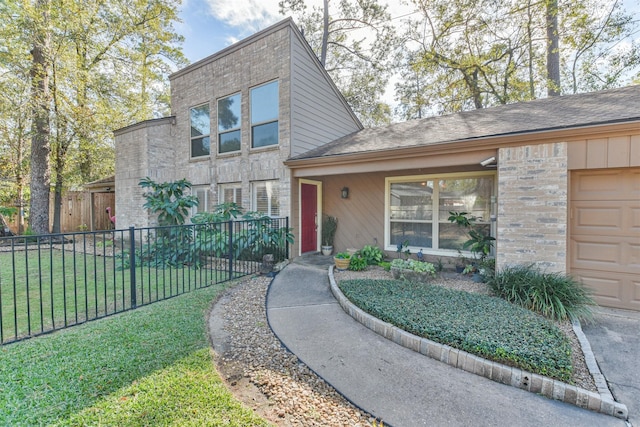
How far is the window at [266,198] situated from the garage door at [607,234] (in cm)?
618

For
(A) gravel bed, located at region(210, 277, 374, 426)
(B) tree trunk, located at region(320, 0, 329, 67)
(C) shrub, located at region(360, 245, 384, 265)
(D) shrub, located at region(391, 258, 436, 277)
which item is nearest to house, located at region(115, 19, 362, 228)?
(C) shrub, located at region(360, 245, 384, 265)

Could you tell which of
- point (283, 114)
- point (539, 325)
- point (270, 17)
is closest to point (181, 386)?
point (539, 325)

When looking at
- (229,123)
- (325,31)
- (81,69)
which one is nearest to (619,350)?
(229,123)

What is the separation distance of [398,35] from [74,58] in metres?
14.3

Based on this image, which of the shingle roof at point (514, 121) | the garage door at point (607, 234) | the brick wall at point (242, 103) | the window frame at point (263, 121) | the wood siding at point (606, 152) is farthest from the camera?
the window frame at point (263, 121)

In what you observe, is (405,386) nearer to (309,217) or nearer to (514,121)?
(514,121)

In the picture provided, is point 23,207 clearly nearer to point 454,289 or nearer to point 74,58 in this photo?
point 74,58

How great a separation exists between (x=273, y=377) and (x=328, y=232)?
5.76 metres

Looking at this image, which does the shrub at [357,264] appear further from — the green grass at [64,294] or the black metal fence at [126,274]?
the green grass at [64,294]

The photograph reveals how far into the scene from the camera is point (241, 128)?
840 centimetres

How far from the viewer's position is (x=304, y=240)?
311 inches

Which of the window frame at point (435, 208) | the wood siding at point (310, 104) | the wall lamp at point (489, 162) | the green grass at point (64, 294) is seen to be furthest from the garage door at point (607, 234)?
the green grass at point (64, 294)

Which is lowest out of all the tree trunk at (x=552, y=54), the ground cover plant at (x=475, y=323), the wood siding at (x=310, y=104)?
the ground cover plant at (x=475, y=323)

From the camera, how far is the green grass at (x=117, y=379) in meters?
2.05
